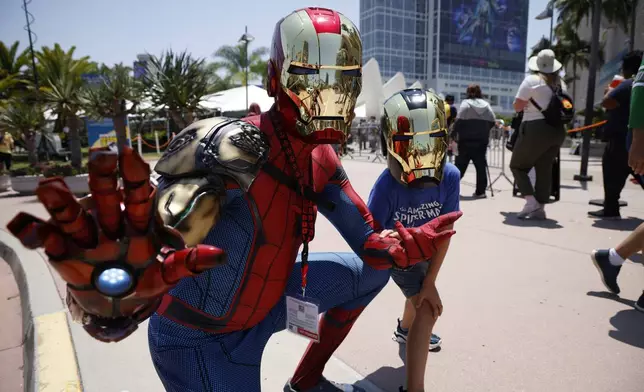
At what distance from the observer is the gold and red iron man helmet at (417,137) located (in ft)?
5.87

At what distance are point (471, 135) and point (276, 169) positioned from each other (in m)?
5.75

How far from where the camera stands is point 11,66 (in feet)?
69.8

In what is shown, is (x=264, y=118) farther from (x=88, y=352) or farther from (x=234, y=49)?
(x=234, y=49)

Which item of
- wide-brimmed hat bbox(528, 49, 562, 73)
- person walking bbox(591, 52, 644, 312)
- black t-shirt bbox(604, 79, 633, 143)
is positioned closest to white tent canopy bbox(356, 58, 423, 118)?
wide-brimmed hat bbox(528, 49, 562, 73)

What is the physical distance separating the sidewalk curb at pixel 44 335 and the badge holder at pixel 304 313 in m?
1.26

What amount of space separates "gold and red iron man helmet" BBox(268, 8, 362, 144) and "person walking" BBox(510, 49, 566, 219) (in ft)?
13.7

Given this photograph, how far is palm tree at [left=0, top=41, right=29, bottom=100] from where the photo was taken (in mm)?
19609

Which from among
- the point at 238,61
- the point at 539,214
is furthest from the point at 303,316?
the point at 238,61

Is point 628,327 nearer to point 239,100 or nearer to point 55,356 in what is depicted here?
point 55,356

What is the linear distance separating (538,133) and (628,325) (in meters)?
2.80

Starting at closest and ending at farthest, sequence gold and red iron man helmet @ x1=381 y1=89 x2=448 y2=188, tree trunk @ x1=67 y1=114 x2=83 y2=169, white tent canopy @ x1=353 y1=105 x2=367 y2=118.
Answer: gold and red iron man helmet @ x1=381 y1=89 x2=448 y2=188 < tree trunk @ x1=67 y1=114 x2=83 y2=169 < white tent canopy @ x1=353 y1=105 x2=367 y2=118

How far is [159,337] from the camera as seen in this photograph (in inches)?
52.9

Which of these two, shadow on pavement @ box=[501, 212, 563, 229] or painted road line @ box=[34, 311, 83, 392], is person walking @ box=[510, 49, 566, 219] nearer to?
shadow on pavement @ box=[501, 212, 563, 229]

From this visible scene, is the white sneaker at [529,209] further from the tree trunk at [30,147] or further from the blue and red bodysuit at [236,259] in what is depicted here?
the tree trunk at [30,147]
